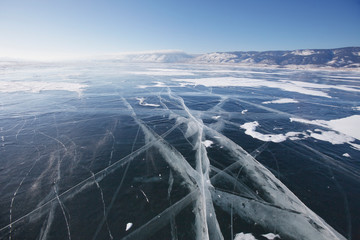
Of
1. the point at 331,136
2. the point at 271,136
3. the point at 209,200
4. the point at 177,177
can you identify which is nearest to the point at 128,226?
the point at 177,177

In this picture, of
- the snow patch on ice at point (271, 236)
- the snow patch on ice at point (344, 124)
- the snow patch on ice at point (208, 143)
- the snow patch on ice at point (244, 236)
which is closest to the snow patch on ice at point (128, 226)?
the snow patch on ice at point (244, 236)

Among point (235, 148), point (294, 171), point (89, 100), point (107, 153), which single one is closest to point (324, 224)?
point (294, 171)

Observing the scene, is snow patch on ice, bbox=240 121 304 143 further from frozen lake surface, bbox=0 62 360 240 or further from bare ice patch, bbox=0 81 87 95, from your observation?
bare ice patch, bbox=0 81 87 95

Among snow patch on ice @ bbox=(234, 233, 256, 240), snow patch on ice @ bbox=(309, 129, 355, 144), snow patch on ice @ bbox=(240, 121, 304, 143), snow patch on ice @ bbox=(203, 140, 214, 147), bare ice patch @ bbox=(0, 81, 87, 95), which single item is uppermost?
snow patch on ice @ bbox=(234, 233, 256, 240)

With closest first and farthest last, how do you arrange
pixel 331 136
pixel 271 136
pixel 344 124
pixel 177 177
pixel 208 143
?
pixel 177 177 → pixel 208 143 → pixel 271 136 → pixel 331 136 → pixel 344 124

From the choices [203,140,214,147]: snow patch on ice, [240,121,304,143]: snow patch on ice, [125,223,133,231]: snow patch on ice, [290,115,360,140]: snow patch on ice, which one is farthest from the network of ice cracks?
[290,115,360,140]: snow patch on ice

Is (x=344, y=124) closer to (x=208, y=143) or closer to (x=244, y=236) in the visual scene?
(x=208, y=143)

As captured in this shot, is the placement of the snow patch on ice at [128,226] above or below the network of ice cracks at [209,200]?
above

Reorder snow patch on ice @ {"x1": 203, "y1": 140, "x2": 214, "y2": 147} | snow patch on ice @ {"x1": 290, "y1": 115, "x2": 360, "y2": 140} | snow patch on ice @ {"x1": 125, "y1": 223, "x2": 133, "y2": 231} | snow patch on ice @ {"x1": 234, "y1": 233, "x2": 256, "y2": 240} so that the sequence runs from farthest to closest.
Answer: snow patch on ice @ {"x1": 290, "y1": 115, "x2": 360, "y2": 140}
snow patch on ice @ {"x1": 203, "y1": 140, "x2": 214, "y2": 147}
snow patch on ice @ {"x1": 125, "y1": 223, "x2": 133, "y2": 231}
snow patch on ice @ {"x1": 234, "y1": 233, "x2": 256, "y2": 240}

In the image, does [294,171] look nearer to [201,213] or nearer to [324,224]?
[324,224]

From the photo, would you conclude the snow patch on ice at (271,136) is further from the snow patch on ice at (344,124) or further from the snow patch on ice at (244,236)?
the snow patch on ice at (244,236)
